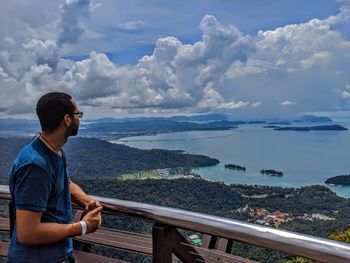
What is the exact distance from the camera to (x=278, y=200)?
13586 millimetres

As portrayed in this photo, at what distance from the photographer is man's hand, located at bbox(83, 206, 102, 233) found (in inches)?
57.9

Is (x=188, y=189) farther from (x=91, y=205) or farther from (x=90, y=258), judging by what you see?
(x=91, y=205)

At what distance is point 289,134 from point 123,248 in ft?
65.7

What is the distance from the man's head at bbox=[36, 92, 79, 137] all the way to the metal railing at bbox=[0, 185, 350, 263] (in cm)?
35

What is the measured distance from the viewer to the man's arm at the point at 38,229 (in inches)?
52.7

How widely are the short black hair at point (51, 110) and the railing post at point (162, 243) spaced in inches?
17.2

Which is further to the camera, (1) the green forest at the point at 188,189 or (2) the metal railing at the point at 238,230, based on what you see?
(1) the green forest at the point at 188,189

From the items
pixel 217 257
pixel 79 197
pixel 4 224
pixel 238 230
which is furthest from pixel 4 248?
pixel 238 230

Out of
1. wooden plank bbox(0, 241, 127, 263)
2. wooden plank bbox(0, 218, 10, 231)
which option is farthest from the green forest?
wooden plank bbox(0, 241, 127, 263)

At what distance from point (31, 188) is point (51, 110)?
236 millimetres

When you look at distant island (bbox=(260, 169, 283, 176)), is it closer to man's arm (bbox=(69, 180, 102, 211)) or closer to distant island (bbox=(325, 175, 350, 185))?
distant island (bbox=(325, 175, 350, 185))

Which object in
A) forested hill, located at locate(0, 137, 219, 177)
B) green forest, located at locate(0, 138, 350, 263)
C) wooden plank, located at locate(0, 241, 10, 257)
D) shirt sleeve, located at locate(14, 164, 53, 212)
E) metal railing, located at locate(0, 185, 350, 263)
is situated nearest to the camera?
metal railing, located at locate(0, 185, 350, 263)

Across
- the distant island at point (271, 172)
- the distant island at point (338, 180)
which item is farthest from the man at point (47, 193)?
the distant island at point (271, 172)

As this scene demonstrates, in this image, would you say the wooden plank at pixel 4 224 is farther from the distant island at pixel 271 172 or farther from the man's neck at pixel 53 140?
the distant island at pixel 271 172
